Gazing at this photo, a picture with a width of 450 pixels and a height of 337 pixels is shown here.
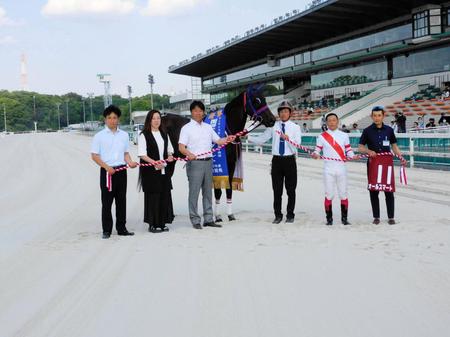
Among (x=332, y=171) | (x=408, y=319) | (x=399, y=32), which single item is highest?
(x=399, y=32)

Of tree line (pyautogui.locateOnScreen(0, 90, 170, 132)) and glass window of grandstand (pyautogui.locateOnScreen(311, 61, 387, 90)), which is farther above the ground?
tree line (pyautogui.locateOnScreen(0, 90, 170, 132))

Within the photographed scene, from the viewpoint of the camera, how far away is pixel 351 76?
4534 centimetres

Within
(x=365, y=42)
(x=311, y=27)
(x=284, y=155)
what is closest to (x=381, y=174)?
(x=284, y=155)

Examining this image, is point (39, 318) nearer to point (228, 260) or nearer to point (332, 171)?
point (228, 260)

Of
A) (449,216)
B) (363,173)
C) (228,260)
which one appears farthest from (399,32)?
(228,260)

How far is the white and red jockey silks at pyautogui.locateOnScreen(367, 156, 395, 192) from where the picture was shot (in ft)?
23.5

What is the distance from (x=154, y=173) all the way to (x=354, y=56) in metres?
38.9

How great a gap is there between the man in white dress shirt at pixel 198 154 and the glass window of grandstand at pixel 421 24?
31.3m

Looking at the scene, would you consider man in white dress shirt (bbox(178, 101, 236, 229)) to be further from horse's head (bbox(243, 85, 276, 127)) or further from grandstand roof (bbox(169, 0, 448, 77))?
grandstand roof (bbox(169, 0, 448, 77))

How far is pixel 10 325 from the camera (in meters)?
3.79

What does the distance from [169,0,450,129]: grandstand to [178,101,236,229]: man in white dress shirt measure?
2414 centimetres

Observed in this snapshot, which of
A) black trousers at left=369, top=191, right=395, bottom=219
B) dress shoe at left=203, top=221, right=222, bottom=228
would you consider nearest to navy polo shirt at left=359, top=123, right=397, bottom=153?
black trousers at left=369, top=191, right=395, bottom=219

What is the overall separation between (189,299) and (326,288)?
3.63ft

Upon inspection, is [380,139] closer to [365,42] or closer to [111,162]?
[111,162]
